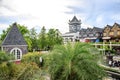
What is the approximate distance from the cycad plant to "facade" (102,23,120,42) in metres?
33.6

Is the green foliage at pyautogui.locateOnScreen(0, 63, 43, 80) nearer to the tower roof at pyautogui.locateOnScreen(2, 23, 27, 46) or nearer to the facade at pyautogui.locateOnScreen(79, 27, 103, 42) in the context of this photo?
the tower roof at pyautogui.locateOnScreen(2, 23, 27, 46)

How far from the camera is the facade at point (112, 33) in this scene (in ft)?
129

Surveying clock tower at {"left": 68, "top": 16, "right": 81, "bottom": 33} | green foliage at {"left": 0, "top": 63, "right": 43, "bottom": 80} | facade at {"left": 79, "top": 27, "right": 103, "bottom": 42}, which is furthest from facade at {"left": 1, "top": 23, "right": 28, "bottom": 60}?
clock tower at {"left": 68, "top": 16, "right": 81, "bottom": 33}

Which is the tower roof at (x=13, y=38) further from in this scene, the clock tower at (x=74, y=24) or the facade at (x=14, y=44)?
the clock tower at (x=74, y=24)

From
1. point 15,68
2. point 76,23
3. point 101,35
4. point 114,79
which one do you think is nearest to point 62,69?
point 15,68

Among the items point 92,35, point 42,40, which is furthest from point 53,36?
point 92,35

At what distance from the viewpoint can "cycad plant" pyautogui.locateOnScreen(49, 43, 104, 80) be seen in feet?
21.6

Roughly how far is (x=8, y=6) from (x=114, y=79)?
8008 millimetres

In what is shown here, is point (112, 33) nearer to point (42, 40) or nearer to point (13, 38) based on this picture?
point (42, 40)

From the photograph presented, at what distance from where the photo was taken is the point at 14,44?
2345 cm

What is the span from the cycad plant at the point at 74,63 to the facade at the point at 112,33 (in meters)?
33.6

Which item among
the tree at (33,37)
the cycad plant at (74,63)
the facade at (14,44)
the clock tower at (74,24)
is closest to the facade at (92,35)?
the tree at (33,37)

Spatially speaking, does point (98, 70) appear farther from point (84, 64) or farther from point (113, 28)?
point (113, 28)

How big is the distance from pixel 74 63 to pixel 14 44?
17.6m
